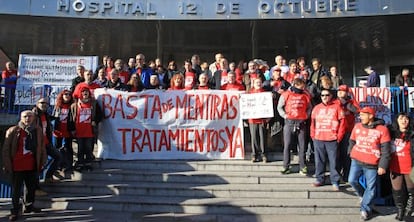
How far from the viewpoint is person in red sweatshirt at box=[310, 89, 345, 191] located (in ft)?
23.6

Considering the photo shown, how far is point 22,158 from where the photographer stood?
643cm

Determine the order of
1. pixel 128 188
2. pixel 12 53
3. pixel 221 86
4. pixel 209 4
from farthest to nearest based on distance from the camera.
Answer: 1. pixel 12 53
2. pixel 209 4
3. pixel 221 86
4. pixel 128 188

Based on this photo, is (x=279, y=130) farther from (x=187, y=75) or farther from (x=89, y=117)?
(x=89, y=117)

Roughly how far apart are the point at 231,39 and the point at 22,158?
11719 mm

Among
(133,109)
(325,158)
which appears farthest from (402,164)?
(133,109)

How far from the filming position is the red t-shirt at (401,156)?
6.55m

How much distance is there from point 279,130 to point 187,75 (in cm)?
270

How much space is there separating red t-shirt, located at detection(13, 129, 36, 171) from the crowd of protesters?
0.02 metres

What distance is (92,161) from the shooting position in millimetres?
8219

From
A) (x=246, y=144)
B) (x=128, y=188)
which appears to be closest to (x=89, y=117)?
(x=128, y=188)

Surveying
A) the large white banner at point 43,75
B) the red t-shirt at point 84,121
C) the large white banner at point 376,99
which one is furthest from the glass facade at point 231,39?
the red t-shirt at point 84,121

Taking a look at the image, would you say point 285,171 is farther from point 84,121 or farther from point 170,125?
point 84,121

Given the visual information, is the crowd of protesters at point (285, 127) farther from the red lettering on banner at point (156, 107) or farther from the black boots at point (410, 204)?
the red lettering on banner at point (156, 107)

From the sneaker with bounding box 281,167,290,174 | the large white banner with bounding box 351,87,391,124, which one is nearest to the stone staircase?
the sneaker with bounding box 281,167,290,174
